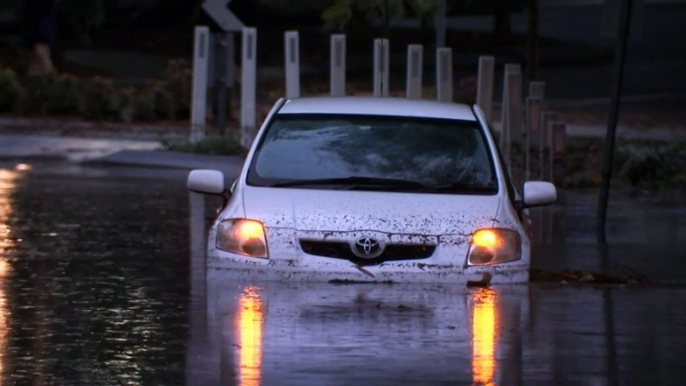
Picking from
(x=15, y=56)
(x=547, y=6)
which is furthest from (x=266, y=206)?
(x=547, y=6)

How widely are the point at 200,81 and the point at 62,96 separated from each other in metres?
4.74

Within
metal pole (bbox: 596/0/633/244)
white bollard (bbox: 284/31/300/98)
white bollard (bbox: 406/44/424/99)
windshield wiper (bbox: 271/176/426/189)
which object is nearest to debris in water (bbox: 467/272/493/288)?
windshield wiper (bbox: 271/176/426/189)

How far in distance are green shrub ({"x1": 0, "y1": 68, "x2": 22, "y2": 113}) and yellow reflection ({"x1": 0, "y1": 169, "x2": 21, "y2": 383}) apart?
6.97 metres

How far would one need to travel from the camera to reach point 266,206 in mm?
9344

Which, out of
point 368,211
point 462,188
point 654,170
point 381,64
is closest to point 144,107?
point 381,64

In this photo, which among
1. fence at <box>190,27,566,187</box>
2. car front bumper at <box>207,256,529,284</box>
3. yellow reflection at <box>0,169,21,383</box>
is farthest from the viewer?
fence at <box>190,27,566,187</box>

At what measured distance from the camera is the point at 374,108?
10.6 m

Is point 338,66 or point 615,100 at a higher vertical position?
point 338,66

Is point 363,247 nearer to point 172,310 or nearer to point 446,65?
point 172,310

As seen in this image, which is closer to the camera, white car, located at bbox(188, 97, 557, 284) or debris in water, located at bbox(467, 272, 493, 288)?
white car, located at bbox(188, 97, 557, 284)

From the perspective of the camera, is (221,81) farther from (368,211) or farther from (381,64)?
(368,211)

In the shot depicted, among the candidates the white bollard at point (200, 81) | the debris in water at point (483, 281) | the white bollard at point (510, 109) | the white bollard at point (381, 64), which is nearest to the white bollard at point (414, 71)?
the white bollard at point (381, 64)

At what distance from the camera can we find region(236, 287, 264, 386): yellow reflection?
7.74 m

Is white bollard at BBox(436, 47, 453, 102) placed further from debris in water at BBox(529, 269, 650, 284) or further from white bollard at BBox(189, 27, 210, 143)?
debris in water at BBox(529, 269, 650, 284)
